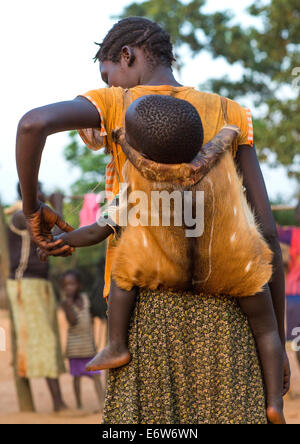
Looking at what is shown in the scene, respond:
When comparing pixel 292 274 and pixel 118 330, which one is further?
pixel 292 274

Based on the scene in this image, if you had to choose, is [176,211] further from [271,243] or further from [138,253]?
[271,243]

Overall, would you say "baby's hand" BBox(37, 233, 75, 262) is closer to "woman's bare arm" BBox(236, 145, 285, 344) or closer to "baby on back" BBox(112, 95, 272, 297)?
"baby on back" BBox(112, 95, 272, 297)

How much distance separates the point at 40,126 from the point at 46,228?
0.39m

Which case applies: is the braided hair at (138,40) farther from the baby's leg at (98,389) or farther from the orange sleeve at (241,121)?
the baby's leg at (98,389)

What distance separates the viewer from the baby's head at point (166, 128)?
5.14 ft

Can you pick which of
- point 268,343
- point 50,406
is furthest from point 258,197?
point 50,406

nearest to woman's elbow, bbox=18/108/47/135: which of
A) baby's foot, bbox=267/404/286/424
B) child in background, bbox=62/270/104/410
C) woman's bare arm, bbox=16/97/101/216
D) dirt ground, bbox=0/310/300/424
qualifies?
woman's bare arm, bbox=16/97/101/216

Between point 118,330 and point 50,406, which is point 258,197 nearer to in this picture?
point 118,330

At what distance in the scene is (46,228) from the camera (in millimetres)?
1871

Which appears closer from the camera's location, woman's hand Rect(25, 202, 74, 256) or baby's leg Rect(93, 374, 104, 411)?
woman's hand Rect(25, 202, 74, 256)

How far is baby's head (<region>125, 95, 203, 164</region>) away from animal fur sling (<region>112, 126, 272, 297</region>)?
0.15ft

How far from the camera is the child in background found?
5797 millimetres

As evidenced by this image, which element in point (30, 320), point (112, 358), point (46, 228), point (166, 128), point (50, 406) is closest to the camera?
point (166, 128)

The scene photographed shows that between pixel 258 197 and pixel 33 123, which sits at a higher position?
pixel 33 123
